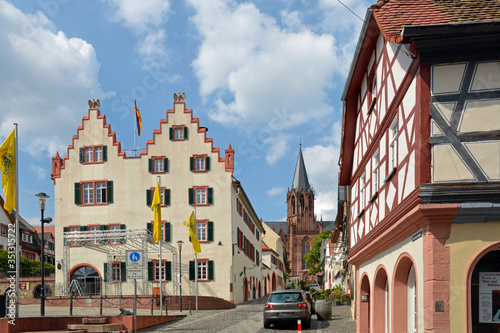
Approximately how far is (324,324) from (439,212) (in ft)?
47.1

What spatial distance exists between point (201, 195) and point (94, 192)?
7.96 metres

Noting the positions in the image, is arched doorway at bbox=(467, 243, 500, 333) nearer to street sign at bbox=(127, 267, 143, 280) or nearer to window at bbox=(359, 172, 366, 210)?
window at bbox=(359, 172, 366, 210)

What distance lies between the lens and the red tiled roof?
30.0ft

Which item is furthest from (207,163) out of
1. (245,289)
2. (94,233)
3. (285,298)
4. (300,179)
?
(300,179)

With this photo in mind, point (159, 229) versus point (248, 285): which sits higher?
point (159, 229)

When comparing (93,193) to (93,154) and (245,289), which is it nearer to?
(93,154)

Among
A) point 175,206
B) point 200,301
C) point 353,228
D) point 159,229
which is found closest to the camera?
point 353,228

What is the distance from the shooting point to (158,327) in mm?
21438

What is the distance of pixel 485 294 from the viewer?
8.93 m

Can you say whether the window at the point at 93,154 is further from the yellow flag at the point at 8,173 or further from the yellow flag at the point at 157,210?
the yellow flag at the point at 8,173

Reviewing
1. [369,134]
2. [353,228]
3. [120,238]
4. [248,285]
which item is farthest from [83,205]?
[369,134]

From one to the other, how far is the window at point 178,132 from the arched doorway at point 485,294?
110ft

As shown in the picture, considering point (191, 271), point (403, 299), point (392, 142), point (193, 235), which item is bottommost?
point (191, 271)

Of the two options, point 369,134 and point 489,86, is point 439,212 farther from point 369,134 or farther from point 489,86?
point 369,134
